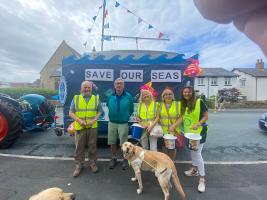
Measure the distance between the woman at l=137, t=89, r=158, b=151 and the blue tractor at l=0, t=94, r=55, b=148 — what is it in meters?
3.51

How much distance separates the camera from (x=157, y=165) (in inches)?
140

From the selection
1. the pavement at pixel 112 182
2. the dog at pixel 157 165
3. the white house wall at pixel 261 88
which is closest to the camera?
the dog at pixel 157 165

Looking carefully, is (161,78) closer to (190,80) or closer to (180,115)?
(190,80)

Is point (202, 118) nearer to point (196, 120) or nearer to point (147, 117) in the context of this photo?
point (196, 120)

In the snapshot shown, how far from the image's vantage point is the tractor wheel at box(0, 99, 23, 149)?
232 inches

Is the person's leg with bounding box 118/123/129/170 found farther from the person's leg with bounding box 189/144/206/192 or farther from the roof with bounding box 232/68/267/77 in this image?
the roof with bounding box 232/68/267/77

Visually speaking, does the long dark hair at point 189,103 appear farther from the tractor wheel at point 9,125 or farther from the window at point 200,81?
the window at point 200,81

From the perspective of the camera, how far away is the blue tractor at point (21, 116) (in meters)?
5.92

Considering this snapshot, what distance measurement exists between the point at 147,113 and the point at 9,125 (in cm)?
380

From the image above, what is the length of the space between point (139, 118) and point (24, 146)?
392cm

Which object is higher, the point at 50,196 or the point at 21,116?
the point at 21,116

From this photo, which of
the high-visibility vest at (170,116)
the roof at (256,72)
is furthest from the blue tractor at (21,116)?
the roof at (256,72)

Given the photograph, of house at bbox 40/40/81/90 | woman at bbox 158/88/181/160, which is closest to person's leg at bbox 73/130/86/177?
woman at bbox 158/88/181/160

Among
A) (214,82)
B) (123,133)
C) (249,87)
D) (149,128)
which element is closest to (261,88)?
(249,87)
